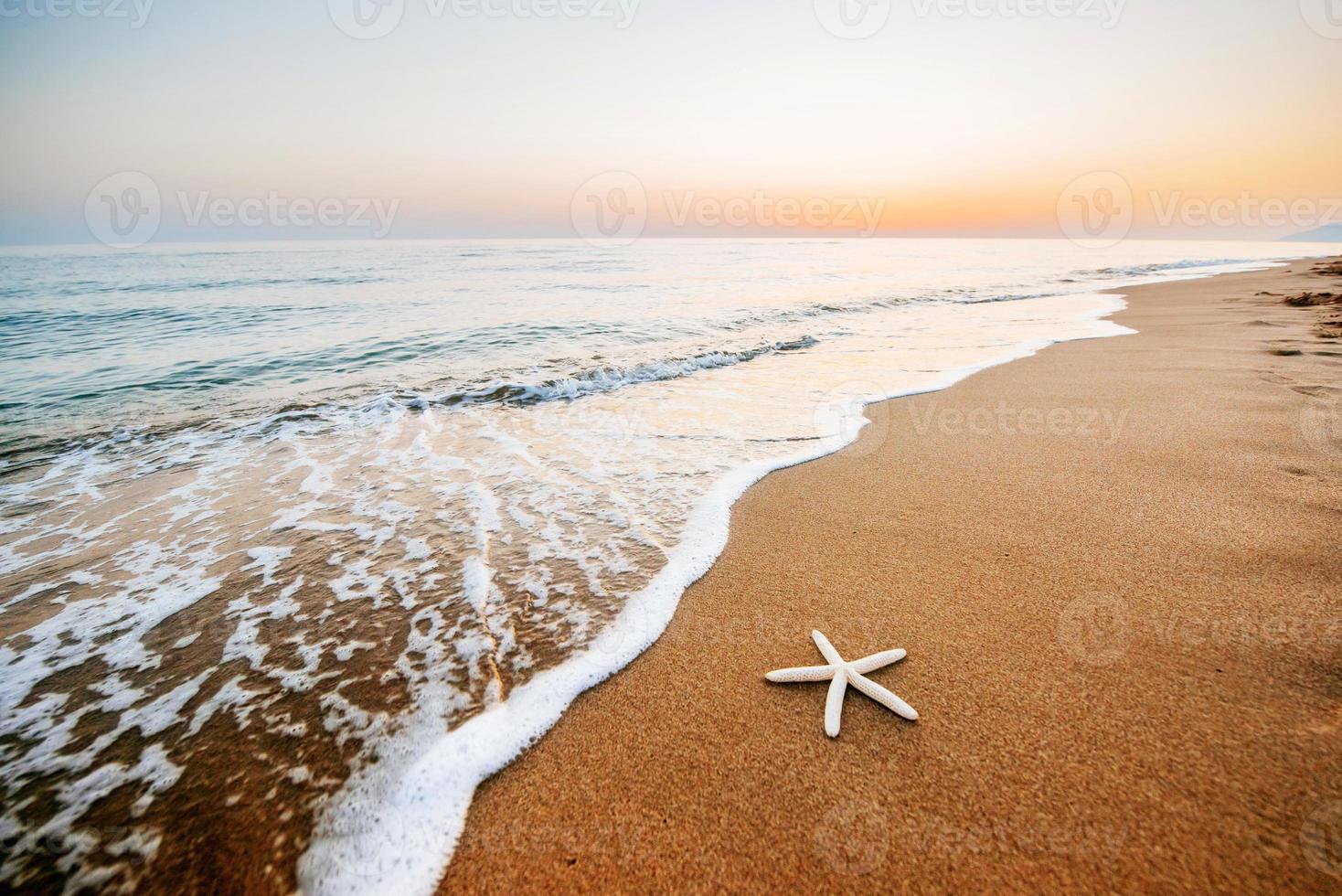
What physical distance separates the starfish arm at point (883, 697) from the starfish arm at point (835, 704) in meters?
0.05

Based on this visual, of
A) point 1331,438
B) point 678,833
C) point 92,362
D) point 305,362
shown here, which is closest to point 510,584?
point 678,833

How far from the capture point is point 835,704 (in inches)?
85.5

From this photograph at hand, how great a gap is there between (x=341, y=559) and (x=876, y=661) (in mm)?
3461

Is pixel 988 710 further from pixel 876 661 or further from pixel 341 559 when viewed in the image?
pixel 341 559

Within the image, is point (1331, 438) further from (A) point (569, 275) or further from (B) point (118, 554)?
(A) point (569, 275)

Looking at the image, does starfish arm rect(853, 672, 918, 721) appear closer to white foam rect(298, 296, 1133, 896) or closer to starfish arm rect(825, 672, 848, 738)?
starfish arm rect(825, 672, 848, 738)

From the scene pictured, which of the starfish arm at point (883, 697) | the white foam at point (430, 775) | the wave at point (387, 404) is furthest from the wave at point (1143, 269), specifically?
the white foam at point (430, 775)

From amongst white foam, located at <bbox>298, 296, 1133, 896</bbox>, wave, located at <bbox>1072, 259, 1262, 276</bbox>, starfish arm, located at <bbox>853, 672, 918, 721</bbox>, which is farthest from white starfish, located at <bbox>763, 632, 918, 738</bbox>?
wave, located at <bbox>1072, 259, 1262, 276</bbox>

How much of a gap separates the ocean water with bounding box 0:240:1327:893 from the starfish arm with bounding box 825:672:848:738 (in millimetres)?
973

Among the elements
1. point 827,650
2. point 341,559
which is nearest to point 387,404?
point 341,559

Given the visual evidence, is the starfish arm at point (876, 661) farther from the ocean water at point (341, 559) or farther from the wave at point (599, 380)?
the wave at point (599, 380)

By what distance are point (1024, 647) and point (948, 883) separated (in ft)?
4.16

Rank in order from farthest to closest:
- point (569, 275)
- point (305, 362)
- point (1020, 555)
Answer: point (569, 275) → point (305, 362) → point (1020, 555)

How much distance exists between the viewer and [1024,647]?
2.52 metres
